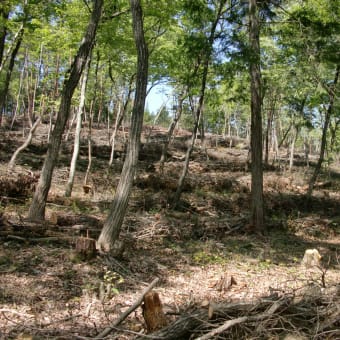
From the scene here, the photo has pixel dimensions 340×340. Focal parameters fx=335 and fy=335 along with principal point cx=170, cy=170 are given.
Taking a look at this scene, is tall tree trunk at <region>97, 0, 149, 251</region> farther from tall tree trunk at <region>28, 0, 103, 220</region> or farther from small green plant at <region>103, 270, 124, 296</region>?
tall tree trunk at <region>28, 0, 103, 220</region>

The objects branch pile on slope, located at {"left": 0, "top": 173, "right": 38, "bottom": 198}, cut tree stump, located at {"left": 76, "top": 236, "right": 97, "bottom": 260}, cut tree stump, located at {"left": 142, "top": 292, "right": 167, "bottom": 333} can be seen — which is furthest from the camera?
branch pile on slope, located at {"left": 0, "top": 173, "right": 38, "bottom": 198}

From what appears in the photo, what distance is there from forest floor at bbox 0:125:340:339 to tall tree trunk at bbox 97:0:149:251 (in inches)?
16.4

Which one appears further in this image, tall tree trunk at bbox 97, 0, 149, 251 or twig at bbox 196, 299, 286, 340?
tall tree trunk at bbox 97, 0, 149, 251

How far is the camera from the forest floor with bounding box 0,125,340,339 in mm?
4387

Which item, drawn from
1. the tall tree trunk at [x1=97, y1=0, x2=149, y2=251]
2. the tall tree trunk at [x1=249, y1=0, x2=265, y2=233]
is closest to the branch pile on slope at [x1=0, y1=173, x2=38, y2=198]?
the tall tree trunk at [x1=97, y1=0, x2=149, y2=251]

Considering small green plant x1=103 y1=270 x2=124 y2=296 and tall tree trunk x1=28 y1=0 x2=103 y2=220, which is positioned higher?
tall tree trunk x1=28 y1=0 x2=103 y2=220

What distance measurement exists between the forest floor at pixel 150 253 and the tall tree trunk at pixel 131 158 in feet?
1.37

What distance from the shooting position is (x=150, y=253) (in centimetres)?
744

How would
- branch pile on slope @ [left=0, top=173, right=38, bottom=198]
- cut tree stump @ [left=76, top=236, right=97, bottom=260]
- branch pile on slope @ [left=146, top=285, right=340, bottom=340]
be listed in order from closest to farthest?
branch pile on slope @ [left=146, top=285, right=340, bottom=340], cut tree stump @ [left=76, top=236, right=97, bottom=260], branch pile on slope @ [left=0, top=173, right=38, bottom=198]

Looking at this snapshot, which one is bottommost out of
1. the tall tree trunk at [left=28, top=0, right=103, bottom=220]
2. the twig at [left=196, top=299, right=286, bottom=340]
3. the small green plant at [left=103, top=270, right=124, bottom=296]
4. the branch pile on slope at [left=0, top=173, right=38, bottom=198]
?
the small green plant at [left=103, top=270, right=124, bottom=296]

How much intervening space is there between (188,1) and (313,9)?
3.98 metres

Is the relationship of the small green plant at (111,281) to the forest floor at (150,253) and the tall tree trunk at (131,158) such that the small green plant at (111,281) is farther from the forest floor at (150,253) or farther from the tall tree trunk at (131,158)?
the tall tree trunk at (131,158)

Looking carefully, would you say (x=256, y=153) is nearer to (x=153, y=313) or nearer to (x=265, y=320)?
(x=265, y=320)

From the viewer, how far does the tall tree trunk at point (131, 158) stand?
6.34 meters
